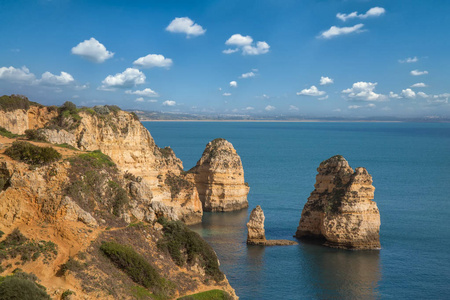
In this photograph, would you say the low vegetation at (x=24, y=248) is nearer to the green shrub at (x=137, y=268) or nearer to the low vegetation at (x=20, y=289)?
the low vegetation at (x=20, y=289)

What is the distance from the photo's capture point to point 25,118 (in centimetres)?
4531

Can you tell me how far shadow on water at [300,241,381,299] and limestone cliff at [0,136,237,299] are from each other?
477 inches

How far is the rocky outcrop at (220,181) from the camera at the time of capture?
67000 millimetres

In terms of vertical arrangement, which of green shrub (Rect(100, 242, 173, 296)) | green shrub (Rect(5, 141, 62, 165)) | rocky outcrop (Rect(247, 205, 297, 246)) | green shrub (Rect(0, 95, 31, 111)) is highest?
green shrub (Rect(0, 95, 31, 111))

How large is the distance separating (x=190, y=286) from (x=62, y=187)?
9456 mm

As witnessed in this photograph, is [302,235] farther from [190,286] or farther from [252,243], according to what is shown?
[190,286]

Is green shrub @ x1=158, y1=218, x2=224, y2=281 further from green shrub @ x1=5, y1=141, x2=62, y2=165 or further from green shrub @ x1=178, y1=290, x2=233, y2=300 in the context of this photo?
green shrub @ x1=5, y1=141, x2=62, y2=165

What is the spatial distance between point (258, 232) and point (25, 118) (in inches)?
1055

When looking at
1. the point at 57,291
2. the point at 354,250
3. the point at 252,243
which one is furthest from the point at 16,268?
the point at 354,250

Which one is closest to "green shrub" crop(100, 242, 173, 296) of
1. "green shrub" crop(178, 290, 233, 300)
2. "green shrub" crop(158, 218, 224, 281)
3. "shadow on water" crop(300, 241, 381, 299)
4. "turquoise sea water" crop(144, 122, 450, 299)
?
"green shrub" crop(178, 290, 233, 300)

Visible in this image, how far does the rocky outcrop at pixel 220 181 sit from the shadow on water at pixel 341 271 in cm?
2109

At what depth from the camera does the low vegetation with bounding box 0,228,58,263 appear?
73.1 feet

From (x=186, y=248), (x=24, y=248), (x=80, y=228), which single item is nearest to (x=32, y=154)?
(x=80, y=228)

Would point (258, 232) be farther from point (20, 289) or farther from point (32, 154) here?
point (20, 289)
